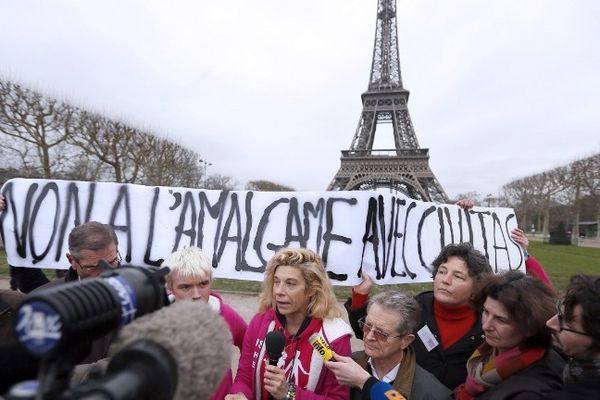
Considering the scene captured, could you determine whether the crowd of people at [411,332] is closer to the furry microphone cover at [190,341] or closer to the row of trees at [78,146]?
the furry microphone cover at [190,341]

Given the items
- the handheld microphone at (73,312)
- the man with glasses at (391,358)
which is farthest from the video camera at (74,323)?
the man with glasses at (391,358)

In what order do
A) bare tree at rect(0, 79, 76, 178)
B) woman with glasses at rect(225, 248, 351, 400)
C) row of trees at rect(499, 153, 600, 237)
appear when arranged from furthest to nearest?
row of trees at rect(499, 153, 600, 237), bare tree at rect(0, 79, 76, 178), woman with glasses at rect(225, 248, 351, 400)

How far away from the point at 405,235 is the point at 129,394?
363cm

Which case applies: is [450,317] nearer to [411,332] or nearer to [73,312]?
[411,332]

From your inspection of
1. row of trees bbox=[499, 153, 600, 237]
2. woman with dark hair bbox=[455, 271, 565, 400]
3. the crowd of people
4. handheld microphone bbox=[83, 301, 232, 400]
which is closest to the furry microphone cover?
handheld microphone bbox=[83, 301, 232, 400]

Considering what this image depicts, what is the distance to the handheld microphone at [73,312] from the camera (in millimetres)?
562

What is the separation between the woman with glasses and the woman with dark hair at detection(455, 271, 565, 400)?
2.45ft

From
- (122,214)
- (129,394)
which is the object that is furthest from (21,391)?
(122,214)

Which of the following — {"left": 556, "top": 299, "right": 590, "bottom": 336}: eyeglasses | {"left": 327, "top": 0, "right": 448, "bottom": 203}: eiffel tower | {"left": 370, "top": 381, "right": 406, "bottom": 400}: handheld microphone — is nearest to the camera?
{"left": 556, "top": 299, "right": 590, "bottom": 336}: eyeglasses

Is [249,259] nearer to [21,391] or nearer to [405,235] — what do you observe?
[405,235]

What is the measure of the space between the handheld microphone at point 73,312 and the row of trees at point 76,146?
21718 mm

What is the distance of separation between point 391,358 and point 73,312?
1970mm

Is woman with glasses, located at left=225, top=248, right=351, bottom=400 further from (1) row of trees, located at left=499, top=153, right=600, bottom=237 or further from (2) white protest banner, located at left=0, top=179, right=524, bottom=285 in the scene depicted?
(1) row of trees, located at left=499, top=153, right=600, bottom=237

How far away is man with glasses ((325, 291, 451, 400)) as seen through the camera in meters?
1.99
